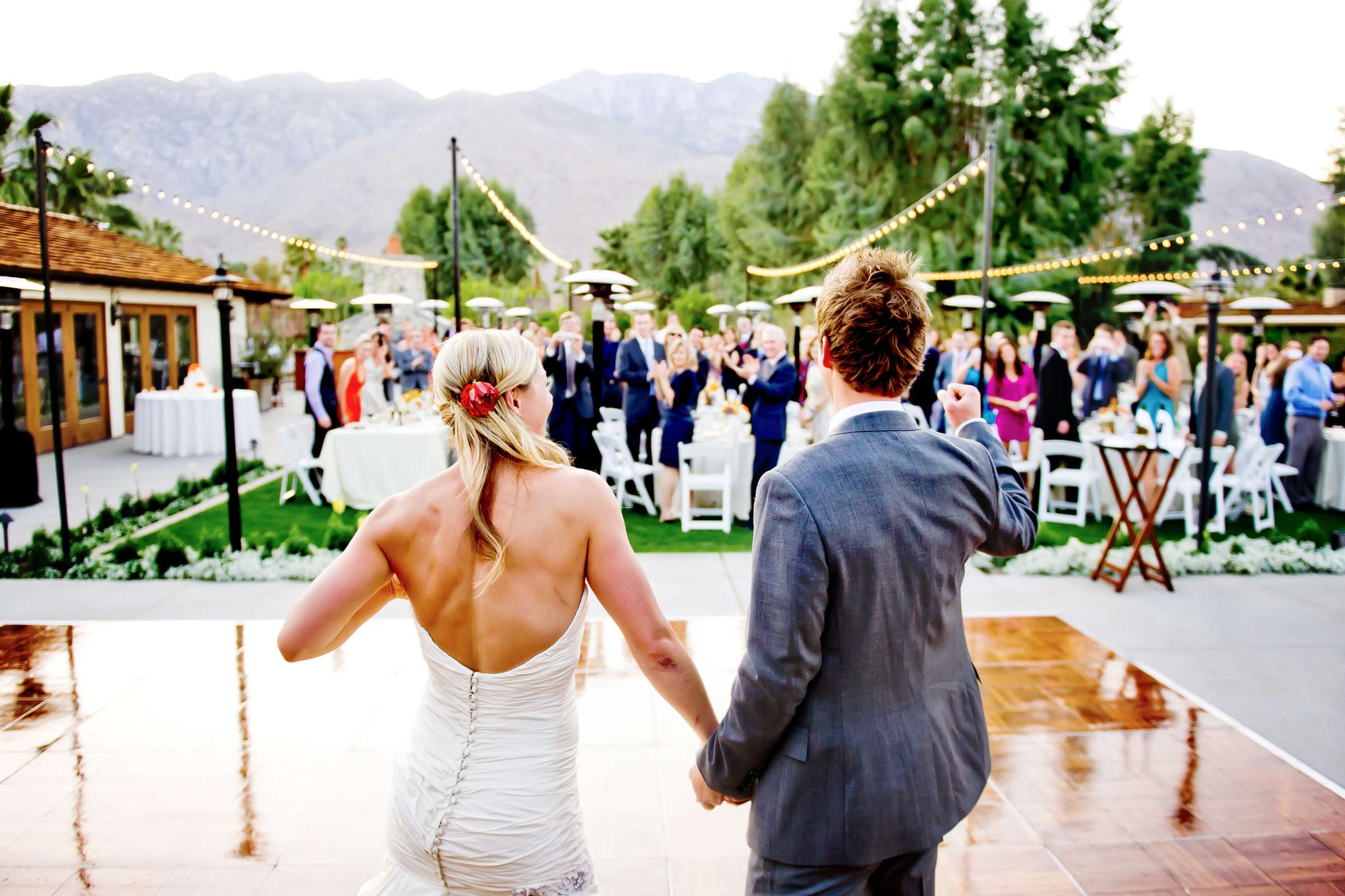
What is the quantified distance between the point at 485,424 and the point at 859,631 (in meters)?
0.75

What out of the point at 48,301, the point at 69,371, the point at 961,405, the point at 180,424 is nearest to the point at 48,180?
the point at 69,371

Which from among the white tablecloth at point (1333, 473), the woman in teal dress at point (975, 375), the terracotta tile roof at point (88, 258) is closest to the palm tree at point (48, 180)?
the terracotta tile roof at point (88, 258)

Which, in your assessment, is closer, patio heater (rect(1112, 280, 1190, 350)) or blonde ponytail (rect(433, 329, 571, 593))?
blonde ponytail (rect(433, 329, 571, 593))

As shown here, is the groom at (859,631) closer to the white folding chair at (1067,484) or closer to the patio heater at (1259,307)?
the white folding chair at (1067,484)

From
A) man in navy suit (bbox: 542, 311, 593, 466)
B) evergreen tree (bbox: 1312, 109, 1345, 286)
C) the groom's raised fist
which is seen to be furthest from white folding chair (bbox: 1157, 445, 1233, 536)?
evergreen tree (bbox: 1312, 109, 1345, 286)

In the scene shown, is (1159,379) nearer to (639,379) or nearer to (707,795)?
(639,379)

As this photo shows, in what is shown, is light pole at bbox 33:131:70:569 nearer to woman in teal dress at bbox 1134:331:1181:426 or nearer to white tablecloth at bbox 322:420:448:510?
white tablecloth at bbox 322:420:448:510

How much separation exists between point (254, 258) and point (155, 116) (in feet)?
175

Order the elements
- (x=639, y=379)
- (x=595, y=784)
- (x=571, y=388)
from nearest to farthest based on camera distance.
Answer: (x=595, y=784) → (x=571, y=388) → (x=639, y=379)

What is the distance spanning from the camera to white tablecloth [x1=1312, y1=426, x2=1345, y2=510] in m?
9.09

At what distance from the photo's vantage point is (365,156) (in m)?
155

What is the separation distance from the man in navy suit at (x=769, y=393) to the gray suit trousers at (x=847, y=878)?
226 inches

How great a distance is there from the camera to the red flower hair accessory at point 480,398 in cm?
163

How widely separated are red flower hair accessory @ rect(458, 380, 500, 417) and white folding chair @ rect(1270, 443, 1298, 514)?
8.75 metres
